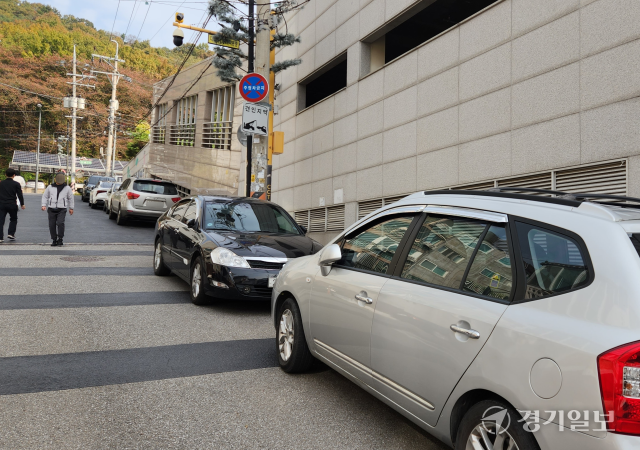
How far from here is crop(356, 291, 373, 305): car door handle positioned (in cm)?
356

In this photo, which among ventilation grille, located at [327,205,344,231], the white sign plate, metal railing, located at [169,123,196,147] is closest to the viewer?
the white sign plate

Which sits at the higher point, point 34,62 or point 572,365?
point 34,62

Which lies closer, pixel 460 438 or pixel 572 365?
pixel 572 365

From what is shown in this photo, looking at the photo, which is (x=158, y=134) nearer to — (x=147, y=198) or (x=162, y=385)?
(x=147, y=198)

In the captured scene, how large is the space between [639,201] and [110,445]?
3411 mm

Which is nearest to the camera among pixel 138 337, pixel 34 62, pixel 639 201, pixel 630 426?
pixel 630 426

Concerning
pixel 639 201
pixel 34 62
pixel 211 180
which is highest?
pixel 34 62

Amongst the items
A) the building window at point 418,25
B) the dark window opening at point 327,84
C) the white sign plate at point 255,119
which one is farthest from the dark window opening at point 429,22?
the white sign plate at point 255,119

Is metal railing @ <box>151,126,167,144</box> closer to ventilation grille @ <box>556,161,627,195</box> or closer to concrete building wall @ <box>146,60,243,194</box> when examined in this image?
concrete building wall @ <box>146,60,243,194</box>

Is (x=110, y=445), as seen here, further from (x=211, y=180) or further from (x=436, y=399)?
(x=211, y=180)

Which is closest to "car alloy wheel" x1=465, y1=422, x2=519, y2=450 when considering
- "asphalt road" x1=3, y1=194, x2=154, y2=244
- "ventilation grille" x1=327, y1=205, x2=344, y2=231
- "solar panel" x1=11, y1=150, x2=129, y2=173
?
"ventilation grille" x1=327, y1=205, x2=344, y2=231

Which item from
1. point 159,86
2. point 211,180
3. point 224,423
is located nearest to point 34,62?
point 159,86

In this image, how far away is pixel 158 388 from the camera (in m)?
4.29

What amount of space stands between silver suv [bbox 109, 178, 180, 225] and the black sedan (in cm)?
912
